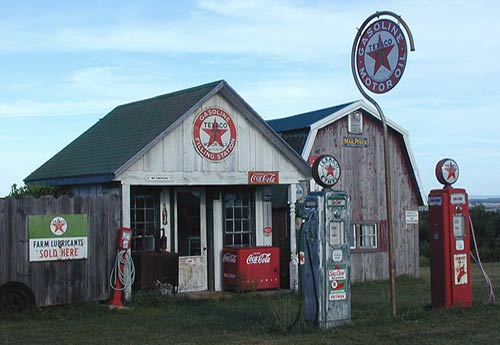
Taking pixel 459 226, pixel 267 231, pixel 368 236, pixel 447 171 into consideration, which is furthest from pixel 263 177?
pixel 368 236

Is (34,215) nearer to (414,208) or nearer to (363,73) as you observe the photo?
(363,73)

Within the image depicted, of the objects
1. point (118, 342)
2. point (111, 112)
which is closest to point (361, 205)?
point (111, 112)

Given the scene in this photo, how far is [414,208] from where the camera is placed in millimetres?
21766

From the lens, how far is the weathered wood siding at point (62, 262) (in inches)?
506

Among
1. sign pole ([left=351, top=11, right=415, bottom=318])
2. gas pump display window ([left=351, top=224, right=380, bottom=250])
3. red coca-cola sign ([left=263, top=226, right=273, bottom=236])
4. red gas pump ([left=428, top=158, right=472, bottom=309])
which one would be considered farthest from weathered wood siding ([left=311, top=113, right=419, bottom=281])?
sign pole ([left=351, top=11, right=415, bottom=318])

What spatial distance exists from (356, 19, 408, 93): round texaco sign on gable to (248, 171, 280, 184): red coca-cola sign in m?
4.42

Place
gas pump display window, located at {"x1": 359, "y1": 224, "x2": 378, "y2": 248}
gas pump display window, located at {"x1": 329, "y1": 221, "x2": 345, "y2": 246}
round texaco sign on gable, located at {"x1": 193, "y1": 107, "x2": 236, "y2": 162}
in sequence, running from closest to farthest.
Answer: gas pump display window, located at {"x1": 329, "y1": 221, "x2": 345, "y2": 246}, round texaco sign on gable, located at {"x1": 193, "y1": 107, "x2": 236, "y2": 162}, gas pump display window, located at {"x1": 359, "y1": 224, "x2": 378, "y2": 248}

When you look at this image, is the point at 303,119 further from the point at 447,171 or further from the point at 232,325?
the point at 232,325

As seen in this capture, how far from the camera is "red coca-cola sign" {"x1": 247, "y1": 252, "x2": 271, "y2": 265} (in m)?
16.4

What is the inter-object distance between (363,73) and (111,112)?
8.54m

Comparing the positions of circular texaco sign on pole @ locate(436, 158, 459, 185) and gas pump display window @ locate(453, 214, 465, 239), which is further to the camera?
circular texaco sign on pole @ locate(436, 158, 459, 185)

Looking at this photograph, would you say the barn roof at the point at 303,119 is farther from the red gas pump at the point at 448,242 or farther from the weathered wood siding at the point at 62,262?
the weathered wood siding at the point at 62,262

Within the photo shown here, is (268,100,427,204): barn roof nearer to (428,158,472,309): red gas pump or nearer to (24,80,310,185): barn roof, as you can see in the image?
(24,80,310,185): barn roof

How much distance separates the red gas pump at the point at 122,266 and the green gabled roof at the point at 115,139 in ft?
3.64
